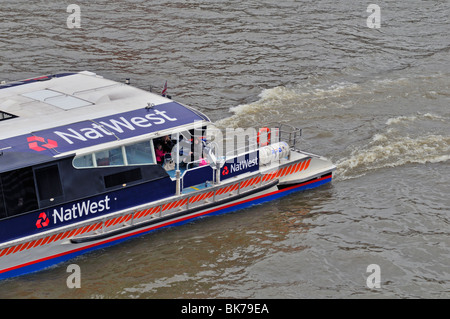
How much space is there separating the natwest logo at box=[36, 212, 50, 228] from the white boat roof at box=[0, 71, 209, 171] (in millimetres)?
1248

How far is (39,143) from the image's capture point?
1570 centimetres

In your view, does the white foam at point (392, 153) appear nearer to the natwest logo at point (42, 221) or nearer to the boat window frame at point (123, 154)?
the boat window frame at point (123, 154)

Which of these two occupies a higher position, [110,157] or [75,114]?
[75,114]

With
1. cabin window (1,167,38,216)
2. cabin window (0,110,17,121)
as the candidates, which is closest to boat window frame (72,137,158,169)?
cabin window (1,167,38,216)

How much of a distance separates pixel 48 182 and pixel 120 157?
5.89 ft

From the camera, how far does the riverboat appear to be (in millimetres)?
15359

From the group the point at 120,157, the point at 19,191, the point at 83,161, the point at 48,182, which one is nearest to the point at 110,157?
the point at 120,157

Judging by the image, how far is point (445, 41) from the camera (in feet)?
106

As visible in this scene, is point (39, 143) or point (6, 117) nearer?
point (39, 143)

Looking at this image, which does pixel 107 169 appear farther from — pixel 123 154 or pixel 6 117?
pixel 6 117

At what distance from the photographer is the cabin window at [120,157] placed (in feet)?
52.7

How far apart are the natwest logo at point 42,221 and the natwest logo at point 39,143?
4.38 ft

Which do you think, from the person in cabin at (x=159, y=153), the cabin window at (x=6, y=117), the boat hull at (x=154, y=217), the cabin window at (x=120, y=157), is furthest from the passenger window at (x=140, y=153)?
the cabin window at (x=6, y=117)

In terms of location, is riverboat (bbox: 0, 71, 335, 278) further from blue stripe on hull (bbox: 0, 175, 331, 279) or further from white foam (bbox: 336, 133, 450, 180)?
white foam (bbox: 336, 133, 450, 180)
